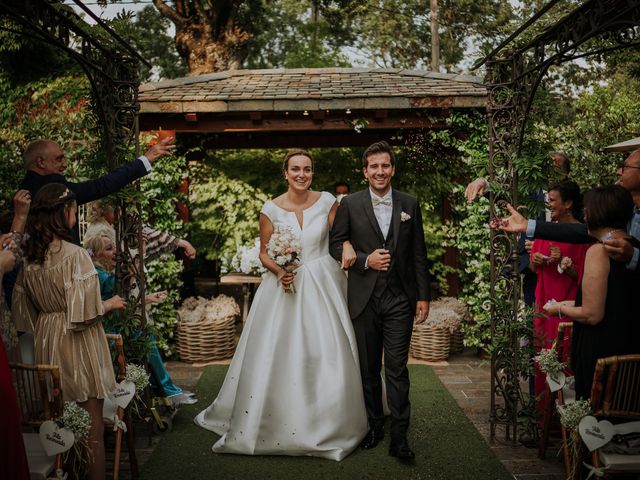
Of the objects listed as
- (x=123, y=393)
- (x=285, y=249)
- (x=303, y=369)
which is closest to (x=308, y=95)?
(x=285, y=249)

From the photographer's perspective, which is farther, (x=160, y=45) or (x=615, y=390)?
(x=160, y=45)

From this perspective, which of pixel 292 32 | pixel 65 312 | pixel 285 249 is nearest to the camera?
pixel 65 312

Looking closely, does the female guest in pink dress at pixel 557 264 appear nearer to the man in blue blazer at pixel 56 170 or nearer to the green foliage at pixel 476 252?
the green foliage at pixel 476 252

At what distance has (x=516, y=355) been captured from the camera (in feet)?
15.0

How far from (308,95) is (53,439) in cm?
514

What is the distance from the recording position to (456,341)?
773 centimetres

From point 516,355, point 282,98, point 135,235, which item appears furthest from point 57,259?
point 282,98

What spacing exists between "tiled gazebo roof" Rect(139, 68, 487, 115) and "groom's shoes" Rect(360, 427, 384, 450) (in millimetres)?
3959

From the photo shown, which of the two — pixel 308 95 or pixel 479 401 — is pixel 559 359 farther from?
pixel 308 95

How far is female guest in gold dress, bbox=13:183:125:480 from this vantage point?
321 cm

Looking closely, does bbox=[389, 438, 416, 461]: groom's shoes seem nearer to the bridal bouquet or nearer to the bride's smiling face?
the bridal bouquet

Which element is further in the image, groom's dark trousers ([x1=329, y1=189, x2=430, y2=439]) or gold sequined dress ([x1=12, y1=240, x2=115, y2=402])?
groom's dark trousers ([x1=329, y1=189, x2=430, y2=439])

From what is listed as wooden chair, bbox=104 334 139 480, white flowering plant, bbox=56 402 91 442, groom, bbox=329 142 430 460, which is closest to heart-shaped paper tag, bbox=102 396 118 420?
wooden chair, bbox=104 334 139 480

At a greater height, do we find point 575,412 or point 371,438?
point 575,412
